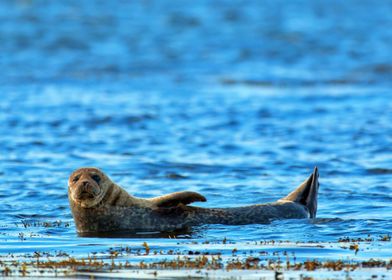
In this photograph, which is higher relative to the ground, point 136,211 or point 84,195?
point 84,195

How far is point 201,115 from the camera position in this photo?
21656 mm

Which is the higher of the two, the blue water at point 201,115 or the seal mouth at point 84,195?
the blue water at point 201,115

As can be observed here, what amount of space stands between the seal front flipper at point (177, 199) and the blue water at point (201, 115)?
419 millimetres

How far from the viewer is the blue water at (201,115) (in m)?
12.3

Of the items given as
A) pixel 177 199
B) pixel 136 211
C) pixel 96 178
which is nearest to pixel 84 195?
pixel 96 178

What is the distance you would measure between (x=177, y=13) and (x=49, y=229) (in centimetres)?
3220

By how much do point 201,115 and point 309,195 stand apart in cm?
985

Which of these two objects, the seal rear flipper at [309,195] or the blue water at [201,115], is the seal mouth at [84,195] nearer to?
the blue water at [201,115]

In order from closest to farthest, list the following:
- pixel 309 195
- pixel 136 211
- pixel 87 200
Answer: pixel 87 200 → pixel 136 211 → pixel 309 195

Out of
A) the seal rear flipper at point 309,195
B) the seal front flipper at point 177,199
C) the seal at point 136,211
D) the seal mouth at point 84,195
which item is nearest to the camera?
the seal mouth at point 84,195

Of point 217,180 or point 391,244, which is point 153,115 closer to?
point 217,180

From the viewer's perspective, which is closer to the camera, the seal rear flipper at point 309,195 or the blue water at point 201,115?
the seal rear flipper at point 309,195

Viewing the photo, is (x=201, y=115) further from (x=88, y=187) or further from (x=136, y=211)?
(x=88, y=187)

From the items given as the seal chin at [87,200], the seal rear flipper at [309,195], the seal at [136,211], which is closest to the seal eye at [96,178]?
the seal at [136,211]
